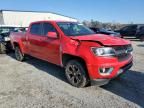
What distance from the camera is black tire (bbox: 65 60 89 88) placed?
489 cm

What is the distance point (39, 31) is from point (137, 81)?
3.69 meters

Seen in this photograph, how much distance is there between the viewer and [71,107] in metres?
3.98

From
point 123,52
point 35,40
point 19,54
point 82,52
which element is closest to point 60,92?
point 82,52

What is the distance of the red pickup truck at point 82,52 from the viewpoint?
177 inches

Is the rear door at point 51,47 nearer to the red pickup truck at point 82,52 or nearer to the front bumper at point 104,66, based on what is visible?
the red pickup truck at point 82,52

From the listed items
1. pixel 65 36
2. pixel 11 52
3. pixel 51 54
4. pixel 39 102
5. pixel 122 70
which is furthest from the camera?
pixel 11 52

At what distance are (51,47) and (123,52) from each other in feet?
7.28

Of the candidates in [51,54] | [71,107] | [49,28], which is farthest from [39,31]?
[71,107]

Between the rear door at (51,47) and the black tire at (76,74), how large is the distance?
57 centimetres

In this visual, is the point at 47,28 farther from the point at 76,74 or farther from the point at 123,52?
the point at 123,52

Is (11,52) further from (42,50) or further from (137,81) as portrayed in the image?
(137,81)

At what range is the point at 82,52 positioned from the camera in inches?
186

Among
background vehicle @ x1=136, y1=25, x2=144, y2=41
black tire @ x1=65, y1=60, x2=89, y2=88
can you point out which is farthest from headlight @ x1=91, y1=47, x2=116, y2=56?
background vehicle @ x1=136, y1=25, x2=144, y2=41

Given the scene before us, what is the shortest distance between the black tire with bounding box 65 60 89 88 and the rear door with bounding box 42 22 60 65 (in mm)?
567
